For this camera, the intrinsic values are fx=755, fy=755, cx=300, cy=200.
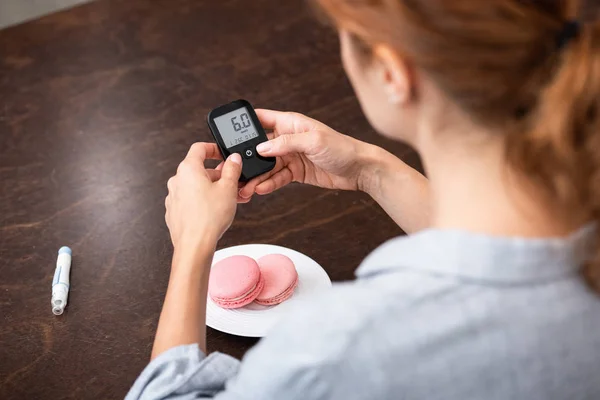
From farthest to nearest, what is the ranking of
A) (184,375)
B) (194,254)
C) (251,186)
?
(251,186) < (194,254) < (184,375)

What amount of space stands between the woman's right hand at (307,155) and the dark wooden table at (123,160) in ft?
0.19

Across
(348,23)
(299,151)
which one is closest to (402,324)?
(348,23)

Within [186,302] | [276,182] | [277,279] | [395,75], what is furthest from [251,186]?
[395,75]

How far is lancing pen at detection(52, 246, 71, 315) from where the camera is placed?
1.11m

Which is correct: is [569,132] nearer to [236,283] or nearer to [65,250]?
[236,283]

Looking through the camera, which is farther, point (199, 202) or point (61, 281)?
point (61, 281)

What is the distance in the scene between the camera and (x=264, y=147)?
3.71 ft

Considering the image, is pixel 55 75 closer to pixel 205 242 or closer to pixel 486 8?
pixel 205 242

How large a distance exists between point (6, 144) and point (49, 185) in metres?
0.16

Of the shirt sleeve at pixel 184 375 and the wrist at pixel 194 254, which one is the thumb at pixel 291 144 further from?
the shirt sleeve at pixel 184 375

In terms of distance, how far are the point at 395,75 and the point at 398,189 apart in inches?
18.5

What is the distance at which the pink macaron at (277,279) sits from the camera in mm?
1069

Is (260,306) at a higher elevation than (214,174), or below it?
below

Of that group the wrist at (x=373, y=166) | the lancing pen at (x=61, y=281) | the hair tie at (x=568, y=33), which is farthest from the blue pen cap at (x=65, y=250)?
the hair tie at (x=568, y=33)
